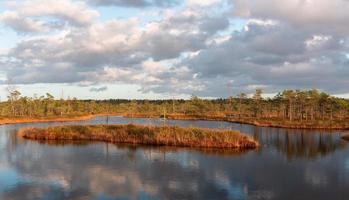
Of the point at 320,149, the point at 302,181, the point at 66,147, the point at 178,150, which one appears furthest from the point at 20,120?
the point at 302,181

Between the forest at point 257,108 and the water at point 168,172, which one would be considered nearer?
the water at point 168,172

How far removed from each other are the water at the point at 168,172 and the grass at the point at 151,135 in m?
2.33

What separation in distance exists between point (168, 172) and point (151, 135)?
19.0 m

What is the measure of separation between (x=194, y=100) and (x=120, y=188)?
544 ft

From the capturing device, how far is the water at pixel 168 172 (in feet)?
90.5

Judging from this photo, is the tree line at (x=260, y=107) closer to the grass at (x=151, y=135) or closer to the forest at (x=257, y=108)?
the forest at (x=257, y=108)

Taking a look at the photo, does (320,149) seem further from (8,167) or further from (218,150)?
(8,167)

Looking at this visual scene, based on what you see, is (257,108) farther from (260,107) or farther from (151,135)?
(151,135)

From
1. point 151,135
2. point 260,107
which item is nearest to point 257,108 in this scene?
point 260,107

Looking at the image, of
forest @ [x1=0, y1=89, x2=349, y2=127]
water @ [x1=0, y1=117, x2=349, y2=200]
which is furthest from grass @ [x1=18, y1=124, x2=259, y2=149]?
forest @ [x1=0, y1=89, x2=349, y2=127]

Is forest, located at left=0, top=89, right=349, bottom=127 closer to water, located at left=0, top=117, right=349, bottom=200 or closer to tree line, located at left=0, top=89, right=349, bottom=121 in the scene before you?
tree line, located at left=0, top=89, right=349, bottom=121

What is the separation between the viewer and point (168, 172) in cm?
3519

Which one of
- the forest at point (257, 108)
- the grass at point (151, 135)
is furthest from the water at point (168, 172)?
the forest at point (257, 108)

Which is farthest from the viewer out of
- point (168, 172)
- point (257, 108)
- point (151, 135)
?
point (257, 108)
